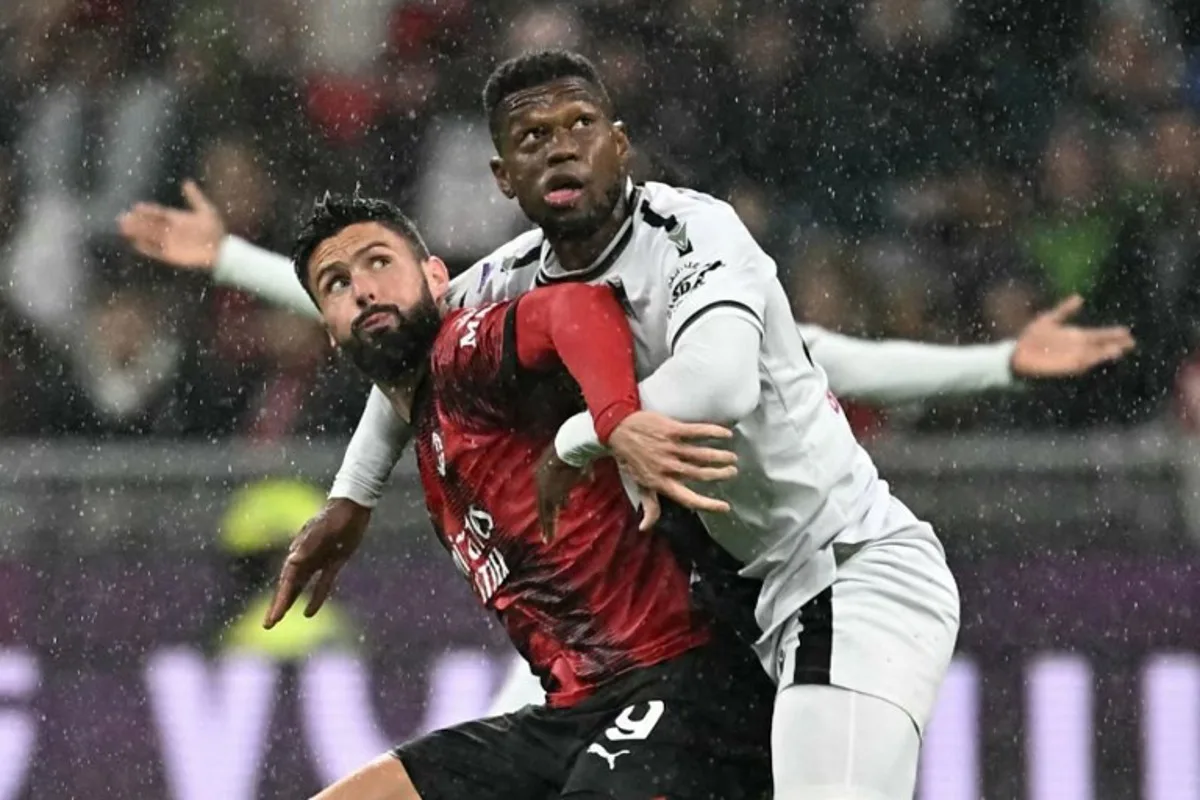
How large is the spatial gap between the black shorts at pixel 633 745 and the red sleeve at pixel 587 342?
1.60 feet

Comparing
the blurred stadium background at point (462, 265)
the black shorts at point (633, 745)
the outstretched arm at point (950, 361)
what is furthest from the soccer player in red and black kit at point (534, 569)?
the blurred stadium background at point (462, 265)

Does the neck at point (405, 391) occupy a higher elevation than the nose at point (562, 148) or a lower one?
lower

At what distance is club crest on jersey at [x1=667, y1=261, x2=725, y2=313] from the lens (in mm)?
3617

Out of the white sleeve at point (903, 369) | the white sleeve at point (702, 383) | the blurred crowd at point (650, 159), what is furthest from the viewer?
the blurred crowd at point (650, 159)

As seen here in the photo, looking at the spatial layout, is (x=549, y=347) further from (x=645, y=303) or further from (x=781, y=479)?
(x=781, y=479)

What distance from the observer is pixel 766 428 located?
147 inches

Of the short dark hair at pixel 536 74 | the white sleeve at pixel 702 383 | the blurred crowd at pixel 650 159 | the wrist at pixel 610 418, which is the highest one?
the blurred crowd at pixel 650 159

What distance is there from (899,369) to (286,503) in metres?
1.68

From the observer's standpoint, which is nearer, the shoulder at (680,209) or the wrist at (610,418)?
the wrist at (610,418)

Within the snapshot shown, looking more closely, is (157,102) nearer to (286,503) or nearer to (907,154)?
(286,503)

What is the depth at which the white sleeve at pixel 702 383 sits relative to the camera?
3.46 meters

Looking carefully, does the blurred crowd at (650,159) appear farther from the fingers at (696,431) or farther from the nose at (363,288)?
the fingers at (696,431)

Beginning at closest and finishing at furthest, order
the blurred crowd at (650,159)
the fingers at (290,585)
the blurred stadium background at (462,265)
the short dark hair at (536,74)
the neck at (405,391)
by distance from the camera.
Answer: the short dark hair at (536,74) < the neck at (405,391) < the fingers at (290,585) < the blurred stadium background at (462,265) < the blurred crowd at (650,159)

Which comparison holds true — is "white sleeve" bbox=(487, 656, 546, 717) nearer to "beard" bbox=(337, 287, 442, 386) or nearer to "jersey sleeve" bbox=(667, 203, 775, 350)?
"beard" bbox=(337, 287, 442, 386)
